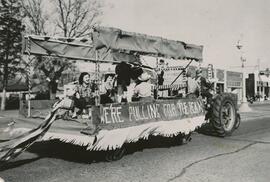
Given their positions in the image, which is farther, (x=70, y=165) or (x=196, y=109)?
(x=196, y=109)

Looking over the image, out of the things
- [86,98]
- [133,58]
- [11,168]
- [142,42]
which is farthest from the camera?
[133,58]

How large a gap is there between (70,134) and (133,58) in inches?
191

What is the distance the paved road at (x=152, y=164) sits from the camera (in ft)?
21.0

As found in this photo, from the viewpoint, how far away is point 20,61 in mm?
38656

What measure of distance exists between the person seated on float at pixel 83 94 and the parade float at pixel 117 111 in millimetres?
509

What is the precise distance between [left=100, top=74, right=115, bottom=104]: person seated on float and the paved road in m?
1.33

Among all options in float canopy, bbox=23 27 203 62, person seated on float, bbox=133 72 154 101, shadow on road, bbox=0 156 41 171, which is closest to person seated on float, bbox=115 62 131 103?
person seated on float, bbox=133 72 154 101

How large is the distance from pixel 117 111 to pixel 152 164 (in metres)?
1.25

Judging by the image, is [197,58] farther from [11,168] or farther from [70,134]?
[11,168]

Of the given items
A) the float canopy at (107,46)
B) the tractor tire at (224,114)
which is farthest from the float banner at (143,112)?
the float canopy at (107,46)

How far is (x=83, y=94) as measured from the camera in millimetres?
9648

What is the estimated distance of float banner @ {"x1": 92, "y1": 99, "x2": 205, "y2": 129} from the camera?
694 centimetres

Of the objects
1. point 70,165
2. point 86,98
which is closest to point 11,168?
point 70,165

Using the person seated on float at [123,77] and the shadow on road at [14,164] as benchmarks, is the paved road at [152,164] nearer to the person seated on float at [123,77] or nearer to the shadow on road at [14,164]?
the shadow on road at [14,164]
